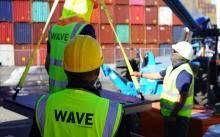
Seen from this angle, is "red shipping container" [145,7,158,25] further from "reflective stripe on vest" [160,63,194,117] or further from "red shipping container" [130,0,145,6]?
"reflective stripe on vest" [160,63,194,117]

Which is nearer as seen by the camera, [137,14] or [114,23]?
[114,23]

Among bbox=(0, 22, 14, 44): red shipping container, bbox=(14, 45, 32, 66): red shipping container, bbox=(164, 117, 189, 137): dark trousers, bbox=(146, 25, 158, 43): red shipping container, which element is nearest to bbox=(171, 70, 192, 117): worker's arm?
bbox=(164, 117, 189, 137): dark trousers

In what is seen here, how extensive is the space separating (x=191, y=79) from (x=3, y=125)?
19.1 feet

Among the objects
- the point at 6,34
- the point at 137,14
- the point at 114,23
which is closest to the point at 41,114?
the point at 6,34

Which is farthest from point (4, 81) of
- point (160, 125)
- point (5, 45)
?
point (160, 125)

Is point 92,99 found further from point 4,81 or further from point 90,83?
point 4,81

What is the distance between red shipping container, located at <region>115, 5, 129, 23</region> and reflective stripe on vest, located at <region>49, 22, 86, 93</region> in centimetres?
3024

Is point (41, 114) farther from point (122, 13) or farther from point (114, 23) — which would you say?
point (122, 13)

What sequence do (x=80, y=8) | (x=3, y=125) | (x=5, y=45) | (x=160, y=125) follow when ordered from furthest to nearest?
(x=5, y=45)
(x=3, y=125)
(x=160, y=125)
(x=80, y=8)

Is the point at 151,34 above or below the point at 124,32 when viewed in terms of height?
below

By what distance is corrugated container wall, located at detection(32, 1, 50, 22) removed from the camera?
3156cm

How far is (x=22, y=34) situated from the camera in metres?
30.9

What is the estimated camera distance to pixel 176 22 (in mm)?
36438

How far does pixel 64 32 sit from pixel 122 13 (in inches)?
1214
